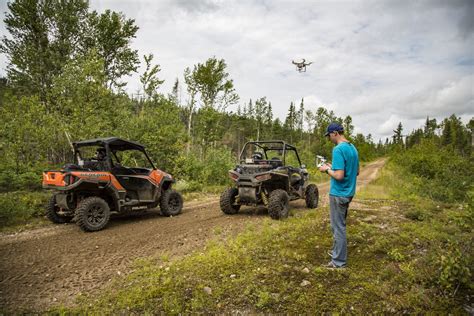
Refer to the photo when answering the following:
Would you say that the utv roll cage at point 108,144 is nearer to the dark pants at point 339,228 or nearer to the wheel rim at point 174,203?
the wheel rim at point 174,203

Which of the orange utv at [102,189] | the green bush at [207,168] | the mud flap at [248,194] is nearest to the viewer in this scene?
the orange utv at [102,189]

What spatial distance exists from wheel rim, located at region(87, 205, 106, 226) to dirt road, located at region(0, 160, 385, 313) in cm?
26

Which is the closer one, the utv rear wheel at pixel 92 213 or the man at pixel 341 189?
the man at pixel 341 189

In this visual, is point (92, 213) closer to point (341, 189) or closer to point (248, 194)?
point (248, 194)

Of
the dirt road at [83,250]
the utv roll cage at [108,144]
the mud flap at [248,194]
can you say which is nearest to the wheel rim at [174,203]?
the dirt road at [83,250]

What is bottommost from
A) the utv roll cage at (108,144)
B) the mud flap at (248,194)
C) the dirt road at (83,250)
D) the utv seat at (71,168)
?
the dirt road at (83,250)

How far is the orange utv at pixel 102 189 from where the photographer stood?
6219 millimetres

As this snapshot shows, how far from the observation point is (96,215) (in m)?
6.41

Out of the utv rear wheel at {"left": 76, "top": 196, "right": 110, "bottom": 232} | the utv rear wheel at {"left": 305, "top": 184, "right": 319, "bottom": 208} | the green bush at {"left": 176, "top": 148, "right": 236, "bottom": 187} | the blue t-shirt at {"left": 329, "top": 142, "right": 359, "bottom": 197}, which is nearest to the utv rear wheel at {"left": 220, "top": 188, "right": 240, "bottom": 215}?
the utv rear wheel at {"left": 305, "top": 184, "right": 319, "bottom": 208}

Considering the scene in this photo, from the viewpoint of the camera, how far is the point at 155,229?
21.5 feet

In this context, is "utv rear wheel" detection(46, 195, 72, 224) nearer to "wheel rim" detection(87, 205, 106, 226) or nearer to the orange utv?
the orange utv

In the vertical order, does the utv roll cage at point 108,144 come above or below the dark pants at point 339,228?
above

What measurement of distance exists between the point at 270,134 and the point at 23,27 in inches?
1578

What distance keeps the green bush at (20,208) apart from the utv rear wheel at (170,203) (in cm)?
321
